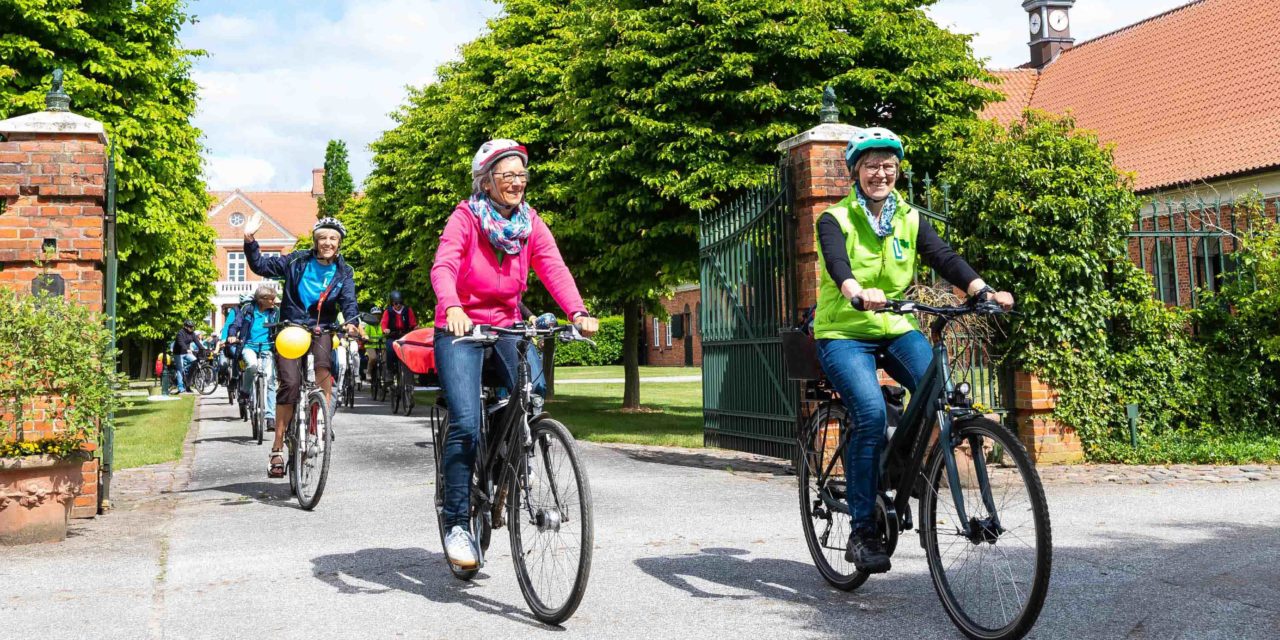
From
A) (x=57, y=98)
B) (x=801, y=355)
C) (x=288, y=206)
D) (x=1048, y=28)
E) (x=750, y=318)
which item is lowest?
(x=801, y=355)

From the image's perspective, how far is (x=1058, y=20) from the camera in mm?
43031

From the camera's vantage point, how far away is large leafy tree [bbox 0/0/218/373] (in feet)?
57.7

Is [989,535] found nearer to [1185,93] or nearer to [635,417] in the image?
[635,417]

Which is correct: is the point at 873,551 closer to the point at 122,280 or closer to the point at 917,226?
the point at 917,226

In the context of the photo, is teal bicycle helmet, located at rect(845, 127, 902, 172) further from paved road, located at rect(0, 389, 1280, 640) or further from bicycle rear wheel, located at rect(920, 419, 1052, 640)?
paved road, located at rect(0, 389, 1280, 640)

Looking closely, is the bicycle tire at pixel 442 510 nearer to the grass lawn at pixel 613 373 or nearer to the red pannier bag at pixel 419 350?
the red pannier bag at pixel 419 350

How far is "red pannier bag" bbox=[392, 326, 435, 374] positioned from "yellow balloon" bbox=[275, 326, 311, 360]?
9.82 ft

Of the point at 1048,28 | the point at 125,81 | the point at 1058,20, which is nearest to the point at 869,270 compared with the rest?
the point at 125,81

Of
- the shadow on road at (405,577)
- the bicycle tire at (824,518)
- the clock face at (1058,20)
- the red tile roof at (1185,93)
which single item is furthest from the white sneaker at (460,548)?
the clock face at (1058,20)

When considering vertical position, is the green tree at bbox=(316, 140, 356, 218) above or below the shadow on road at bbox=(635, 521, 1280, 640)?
above

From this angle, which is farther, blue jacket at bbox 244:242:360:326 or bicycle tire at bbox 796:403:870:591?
blue jacket at bbox 244:242:360:326

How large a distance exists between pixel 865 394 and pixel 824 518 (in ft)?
2.59

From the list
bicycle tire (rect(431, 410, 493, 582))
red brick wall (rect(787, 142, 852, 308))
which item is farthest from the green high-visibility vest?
red brick wall (rect(787, 142, 852, 308))

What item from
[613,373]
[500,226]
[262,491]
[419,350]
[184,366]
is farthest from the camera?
[613,373]
